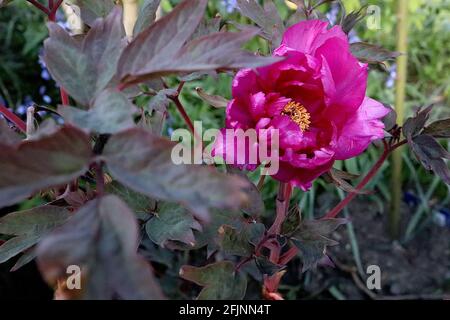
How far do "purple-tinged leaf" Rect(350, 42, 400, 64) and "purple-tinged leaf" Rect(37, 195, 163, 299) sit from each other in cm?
46

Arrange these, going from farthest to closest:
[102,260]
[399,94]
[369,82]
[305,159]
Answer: [369,82] < [399,94] < [305,159] < [102,260]

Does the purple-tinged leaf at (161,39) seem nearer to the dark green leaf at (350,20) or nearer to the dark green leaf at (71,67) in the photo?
the dark green leaf at (71,67)

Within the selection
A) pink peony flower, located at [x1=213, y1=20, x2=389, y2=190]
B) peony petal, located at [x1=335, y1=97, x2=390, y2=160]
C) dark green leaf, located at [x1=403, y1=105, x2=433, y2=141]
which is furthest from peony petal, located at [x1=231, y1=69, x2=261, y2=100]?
dark green leaf, located at [x1=403, y1=105, x2=433, y2=141]

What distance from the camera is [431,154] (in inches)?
26.9

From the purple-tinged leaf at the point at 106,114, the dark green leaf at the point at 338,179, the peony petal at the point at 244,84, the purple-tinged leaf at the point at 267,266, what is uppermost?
the purple-tinged leaf at the point at 106,114

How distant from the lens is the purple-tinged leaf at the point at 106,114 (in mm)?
436

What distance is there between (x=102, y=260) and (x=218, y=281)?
0.25 metres

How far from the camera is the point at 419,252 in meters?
1.43

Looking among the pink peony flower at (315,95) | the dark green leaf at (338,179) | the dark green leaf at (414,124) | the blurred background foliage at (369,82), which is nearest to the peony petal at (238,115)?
the pink peony flower at (315,95)

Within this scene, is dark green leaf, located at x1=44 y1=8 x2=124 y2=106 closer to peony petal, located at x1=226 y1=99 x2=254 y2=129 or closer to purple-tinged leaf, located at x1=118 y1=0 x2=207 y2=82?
purple-tinged leaf, located at x1=118 y1=0 x2=207 y2=82

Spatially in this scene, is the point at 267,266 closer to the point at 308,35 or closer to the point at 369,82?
the point at 308,35

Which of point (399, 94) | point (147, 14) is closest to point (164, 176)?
point (147, 14)

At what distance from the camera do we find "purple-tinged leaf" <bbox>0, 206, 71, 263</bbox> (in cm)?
63

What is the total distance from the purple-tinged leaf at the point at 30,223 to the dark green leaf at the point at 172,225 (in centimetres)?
10
